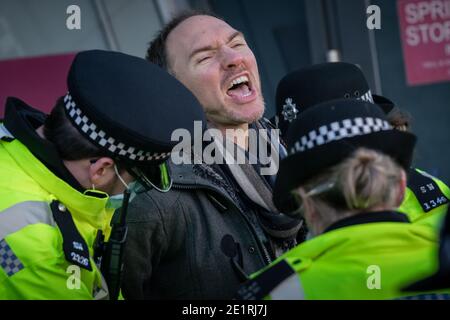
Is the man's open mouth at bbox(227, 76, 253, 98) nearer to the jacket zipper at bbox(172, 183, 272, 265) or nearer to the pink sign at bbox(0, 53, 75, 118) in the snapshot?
the jacket zipper at bbox(172, 183, 272, 265)

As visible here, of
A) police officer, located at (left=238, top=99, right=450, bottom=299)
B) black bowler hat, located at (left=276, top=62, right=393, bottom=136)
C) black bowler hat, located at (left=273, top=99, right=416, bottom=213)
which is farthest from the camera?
black bowler hat, located at (left=276, top=62, right=393, bottom=136)

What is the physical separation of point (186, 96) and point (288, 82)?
0.93m

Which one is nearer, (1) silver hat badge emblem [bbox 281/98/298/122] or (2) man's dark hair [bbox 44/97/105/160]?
(2) man's dark hair [bbox 44/97/105/160]

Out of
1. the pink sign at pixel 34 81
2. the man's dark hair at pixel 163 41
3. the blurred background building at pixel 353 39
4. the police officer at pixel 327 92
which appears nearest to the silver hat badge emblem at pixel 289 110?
the police officer at pixel 327 92

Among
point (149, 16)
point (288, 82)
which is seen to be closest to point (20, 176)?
point (288, 82)

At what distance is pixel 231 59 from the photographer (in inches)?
133

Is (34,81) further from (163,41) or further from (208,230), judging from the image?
(208,230)

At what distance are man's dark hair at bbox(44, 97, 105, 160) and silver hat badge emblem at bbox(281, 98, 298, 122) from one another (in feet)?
3.70

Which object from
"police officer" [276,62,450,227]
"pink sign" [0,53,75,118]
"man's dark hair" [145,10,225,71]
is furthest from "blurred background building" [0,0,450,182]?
"police officer" [276,62,450,227]

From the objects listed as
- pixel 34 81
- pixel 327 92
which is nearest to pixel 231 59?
pixel 327 92

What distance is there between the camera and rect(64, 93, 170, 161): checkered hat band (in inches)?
94.4

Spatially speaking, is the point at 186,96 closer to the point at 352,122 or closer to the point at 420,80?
the point at 352,122

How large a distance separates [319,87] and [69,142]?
4.03 ft

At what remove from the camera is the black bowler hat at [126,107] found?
2.39 metres
